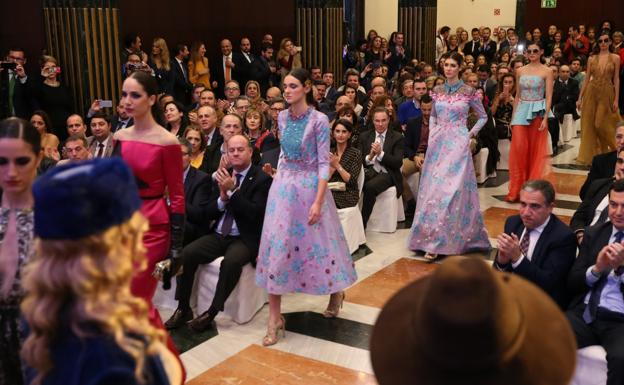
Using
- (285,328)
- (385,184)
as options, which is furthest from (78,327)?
(385,184)

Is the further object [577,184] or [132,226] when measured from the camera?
[577,184]

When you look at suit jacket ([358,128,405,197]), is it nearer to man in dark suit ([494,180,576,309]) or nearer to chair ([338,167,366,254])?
chair ([338,167,366,254])

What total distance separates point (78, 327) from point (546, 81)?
22.1 ft

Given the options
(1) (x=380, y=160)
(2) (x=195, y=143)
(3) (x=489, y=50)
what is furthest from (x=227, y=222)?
(3) (x=489, y=50)

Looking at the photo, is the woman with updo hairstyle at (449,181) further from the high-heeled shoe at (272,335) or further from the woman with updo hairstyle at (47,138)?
the woman with updo hairstyle at (47,138)

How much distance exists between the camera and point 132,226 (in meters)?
1.49

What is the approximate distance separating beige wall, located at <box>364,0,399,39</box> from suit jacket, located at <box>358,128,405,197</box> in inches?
359

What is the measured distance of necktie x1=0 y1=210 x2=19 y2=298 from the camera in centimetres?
221

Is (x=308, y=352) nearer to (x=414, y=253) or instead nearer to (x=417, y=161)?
A: (x=414, y=253)

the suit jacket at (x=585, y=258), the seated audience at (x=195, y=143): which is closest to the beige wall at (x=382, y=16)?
the seated audience at (x=195, y=143)

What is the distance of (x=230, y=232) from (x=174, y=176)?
141 cm

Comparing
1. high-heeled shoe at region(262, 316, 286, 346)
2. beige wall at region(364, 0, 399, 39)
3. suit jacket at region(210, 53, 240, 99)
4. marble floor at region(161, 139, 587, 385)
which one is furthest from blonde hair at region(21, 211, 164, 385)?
beige wall at region(364, 0, 399, 39)

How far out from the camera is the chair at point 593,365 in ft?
11.3

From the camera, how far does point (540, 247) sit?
3.79 metres
